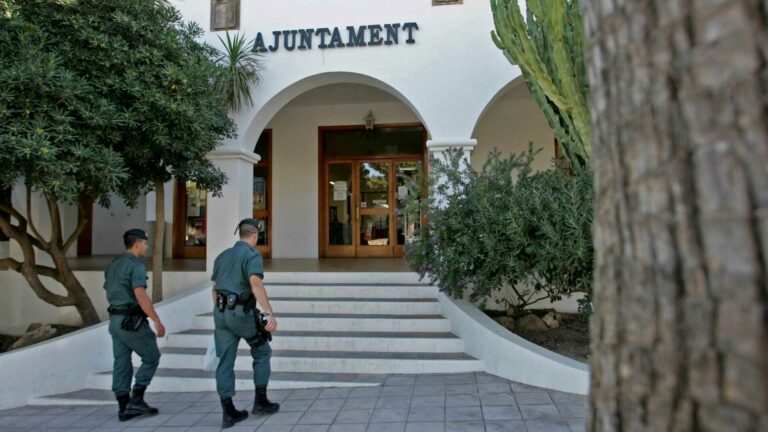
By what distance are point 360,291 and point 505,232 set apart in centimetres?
262

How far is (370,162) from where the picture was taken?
1188cm

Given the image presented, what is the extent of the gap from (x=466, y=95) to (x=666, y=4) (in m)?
7.16

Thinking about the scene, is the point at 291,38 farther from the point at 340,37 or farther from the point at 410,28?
the point at 410,28

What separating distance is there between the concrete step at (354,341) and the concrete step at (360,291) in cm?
103

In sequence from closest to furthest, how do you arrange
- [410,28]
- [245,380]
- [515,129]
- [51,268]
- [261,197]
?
1. [245,380]
2. [51,268]
3. [410,28]
4. [515,129]
5. [261,197]

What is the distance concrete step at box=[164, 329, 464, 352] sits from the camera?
19.5 feet

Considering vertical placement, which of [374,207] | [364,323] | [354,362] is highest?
[374,207]

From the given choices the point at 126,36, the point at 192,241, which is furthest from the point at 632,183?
the point at 192,241

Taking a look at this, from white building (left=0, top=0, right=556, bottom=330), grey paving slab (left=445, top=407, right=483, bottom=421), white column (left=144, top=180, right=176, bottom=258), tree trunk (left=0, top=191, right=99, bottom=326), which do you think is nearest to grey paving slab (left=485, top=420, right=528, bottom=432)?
grey paving slab (left=445, top=407, right=483, bottom=421)

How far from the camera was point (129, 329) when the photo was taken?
450cm

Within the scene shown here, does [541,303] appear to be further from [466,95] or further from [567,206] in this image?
[466,95]

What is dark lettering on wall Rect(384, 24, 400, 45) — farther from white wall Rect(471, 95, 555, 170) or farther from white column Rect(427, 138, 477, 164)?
white wall Rect(471, 95, 555, 170)

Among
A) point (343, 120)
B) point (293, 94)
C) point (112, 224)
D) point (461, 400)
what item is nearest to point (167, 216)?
point (112, 224)

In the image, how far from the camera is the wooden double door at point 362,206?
1174 centimetres
